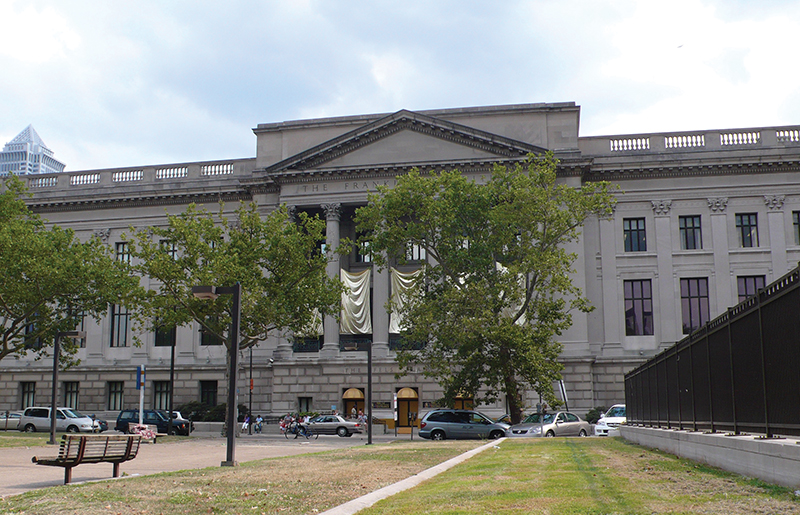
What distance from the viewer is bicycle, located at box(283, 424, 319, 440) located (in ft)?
151

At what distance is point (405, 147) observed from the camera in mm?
56438

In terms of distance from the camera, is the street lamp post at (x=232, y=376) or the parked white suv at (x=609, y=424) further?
the parked white suv at (x=609, y=424)

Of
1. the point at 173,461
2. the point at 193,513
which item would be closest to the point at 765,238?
the point at 173,461

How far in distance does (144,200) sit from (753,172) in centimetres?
Answer: 4464

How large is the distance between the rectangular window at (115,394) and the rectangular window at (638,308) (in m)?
37.8

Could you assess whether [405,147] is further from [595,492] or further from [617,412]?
[595,492]

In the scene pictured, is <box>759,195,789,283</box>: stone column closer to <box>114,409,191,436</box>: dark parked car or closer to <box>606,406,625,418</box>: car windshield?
<box>606,406,625,418</box>: car windshield

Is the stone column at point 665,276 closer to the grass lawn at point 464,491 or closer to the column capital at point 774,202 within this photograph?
the column capital at point 774,202

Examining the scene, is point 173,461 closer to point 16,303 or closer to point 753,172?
point 16,303

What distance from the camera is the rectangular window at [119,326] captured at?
61688mm

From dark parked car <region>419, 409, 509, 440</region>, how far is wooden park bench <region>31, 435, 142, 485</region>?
24325mm

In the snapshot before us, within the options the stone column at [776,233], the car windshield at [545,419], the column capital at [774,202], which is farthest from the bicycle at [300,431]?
the column capital at [774,202]

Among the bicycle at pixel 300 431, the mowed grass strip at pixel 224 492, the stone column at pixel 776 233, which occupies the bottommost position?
the bicycle at pixel 300 431

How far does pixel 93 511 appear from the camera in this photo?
35.8 feet
